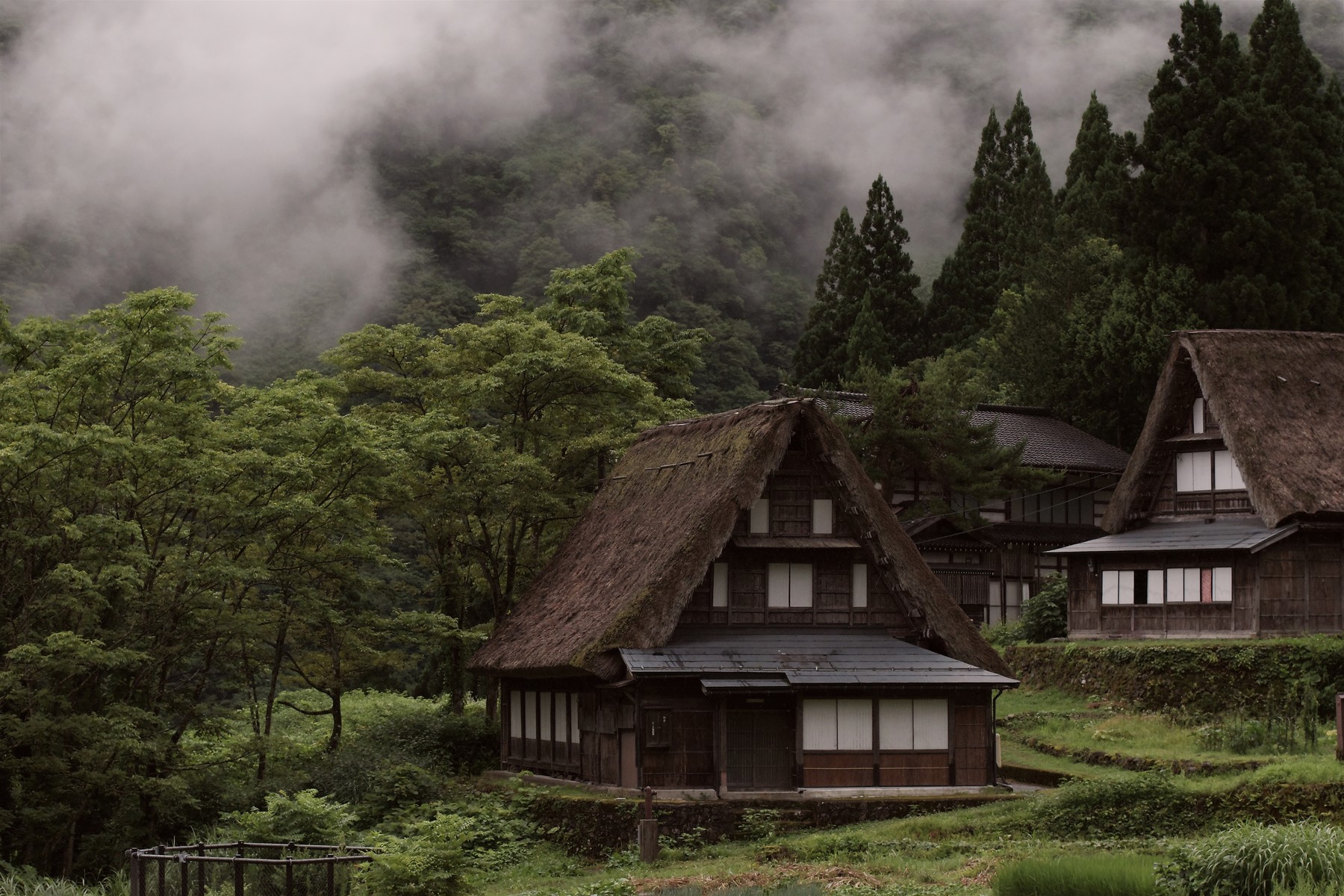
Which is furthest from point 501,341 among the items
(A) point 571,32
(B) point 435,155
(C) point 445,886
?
(A) point 571,32

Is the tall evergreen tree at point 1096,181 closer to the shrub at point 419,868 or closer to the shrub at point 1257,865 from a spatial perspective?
Answer: the shrub at point 1257,865

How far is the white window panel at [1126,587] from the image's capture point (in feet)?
136

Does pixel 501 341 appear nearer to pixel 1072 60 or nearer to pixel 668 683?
pixel 668 683

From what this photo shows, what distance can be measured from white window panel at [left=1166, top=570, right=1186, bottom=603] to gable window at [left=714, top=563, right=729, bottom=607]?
1383 centimetres

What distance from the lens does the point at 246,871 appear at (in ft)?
73.0

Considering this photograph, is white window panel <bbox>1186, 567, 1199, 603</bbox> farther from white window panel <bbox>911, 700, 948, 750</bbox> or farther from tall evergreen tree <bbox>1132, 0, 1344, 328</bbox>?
tall evergreen tree <bbox>1132, 0, 1344, 328</bbox>

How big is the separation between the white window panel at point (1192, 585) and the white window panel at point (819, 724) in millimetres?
13274

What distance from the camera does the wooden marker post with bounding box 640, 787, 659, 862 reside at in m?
26.0

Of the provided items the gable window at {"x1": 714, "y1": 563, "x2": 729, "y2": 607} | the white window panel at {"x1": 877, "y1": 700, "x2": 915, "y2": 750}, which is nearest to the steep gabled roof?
the gable window at {"x1": 714, "y1": 563, "x2": 729, "y2": 607}

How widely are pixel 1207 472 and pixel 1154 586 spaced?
316cm

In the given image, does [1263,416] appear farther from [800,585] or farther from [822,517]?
[800,585]

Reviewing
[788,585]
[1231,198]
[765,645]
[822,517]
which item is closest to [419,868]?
[765,645]

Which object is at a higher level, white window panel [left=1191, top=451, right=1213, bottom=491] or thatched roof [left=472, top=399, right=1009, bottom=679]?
white window panel [left=1191, top=451, right=1213, bottom=491]

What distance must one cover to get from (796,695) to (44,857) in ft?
48.5
